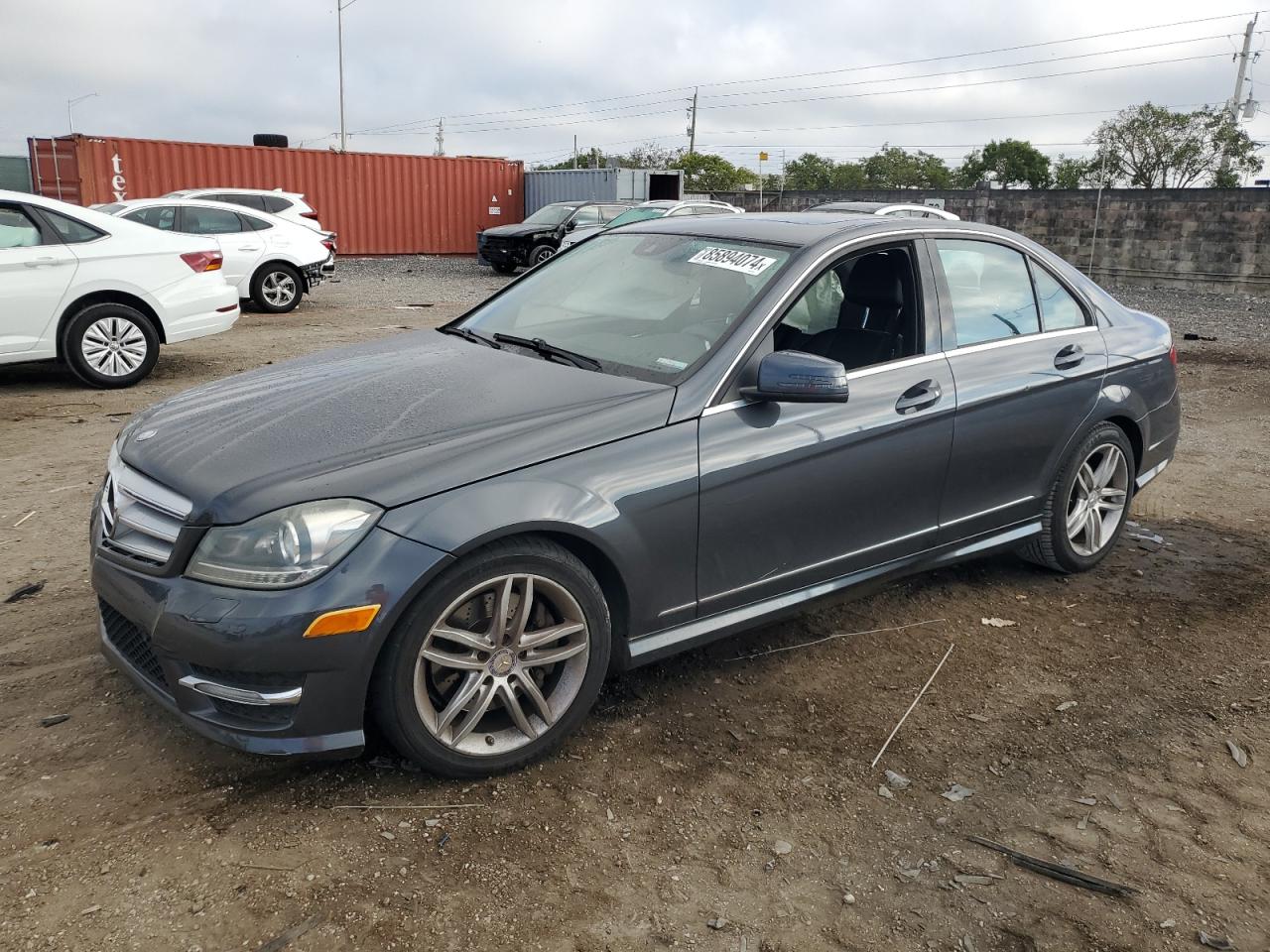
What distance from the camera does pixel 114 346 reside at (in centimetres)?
874

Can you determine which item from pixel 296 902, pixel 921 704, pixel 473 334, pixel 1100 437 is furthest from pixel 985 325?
pixel 296 902

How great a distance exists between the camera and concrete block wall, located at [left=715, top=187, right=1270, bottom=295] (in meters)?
21.9

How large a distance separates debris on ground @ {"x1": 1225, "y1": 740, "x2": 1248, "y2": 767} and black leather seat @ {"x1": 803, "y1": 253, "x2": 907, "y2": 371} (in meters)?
1.73

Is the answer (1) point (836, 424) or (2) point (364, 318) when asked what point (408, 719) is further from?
(2) point (364, 318)

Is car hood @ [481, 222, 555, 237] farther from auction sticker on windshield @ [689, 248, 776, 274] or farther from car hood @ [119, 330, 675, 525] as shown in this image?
car hood @ [119, 330, 675, 525]

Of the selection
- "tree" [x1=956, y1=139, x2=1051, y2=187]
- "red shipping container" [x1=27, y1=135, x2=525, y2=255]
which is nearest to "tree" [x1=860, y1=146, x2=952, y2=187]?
"tree" [x1=956, y1=139, x2=1051, y2=187]

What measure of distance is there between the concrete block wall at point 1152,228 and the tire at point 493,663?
22542mm

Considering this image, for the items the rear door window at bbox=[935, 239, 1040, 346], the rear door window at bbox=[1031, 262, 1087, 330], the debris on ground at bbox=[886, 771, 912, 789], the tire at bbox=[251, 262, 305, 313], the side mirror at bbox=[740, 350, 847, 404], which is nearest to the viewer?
the debris on ground at bbox=[886, 771, 912, 789]

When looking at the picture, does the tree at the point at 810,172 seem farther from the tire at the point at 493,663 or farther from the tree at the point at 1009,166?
the tire at the point at 493,663

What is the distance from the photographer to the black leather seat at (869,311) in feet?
13.0

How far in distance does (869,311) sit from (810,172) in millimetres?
81645

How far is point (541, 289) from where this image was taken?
14.3 ft

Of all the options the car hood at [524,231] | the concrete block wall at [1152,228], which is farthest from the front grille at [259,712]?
the concrete block wall at [1152,228]

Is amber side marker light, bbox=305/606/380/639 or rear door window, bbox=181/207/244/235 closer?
amber side marker light, bbox=305/606/380/639
